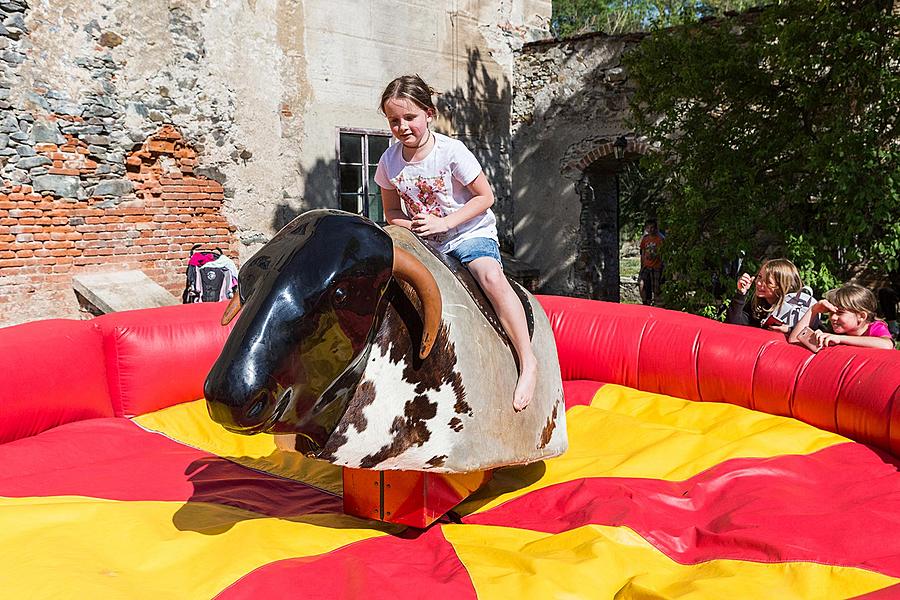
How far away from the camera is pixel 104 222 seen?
746cm

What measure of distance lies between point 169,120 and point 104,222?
1273 mm

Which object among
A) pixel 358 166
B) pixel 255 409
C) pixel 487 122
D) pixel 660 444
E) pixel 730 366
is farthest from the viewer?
pixel 487 122

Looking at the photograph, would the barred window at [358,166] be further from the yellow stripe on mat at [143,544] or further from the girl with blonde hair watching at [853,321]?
the yellow stripe on mat at [143,544]

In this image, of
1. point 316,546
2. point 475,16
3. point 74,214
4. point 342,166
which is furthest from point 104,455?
point 475,16

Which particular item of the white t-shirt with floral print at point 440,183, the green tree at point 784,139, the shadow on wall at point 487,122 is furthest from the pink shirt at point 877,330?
the shadow on wall at point 487,122

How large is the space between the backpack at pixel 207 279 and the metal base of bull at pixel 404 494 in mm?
5302

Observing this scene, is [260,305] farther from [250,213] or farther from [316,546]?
[250,213]

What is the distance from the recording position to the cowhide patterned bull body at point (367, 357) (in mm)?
2016

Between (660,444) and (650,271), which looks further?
(650,271)

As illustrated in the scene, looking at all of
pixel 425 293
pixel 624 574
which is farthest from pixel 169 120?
pixel 624 574

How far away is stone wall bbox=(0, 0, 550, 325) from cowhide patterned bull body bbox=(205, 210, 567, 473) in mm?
5650

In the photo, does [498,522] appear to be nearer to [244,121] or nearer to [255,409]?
[255,409]

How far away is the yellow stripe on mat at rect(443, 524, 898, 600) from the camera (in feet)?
7.50

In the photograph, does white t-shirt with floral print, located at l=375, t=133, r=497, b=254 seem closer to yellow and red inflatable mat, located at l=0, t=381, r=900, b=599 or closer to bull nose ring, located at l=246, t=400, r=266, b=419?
bull nose ring, located at l=246, t=400, r=266, b=419
